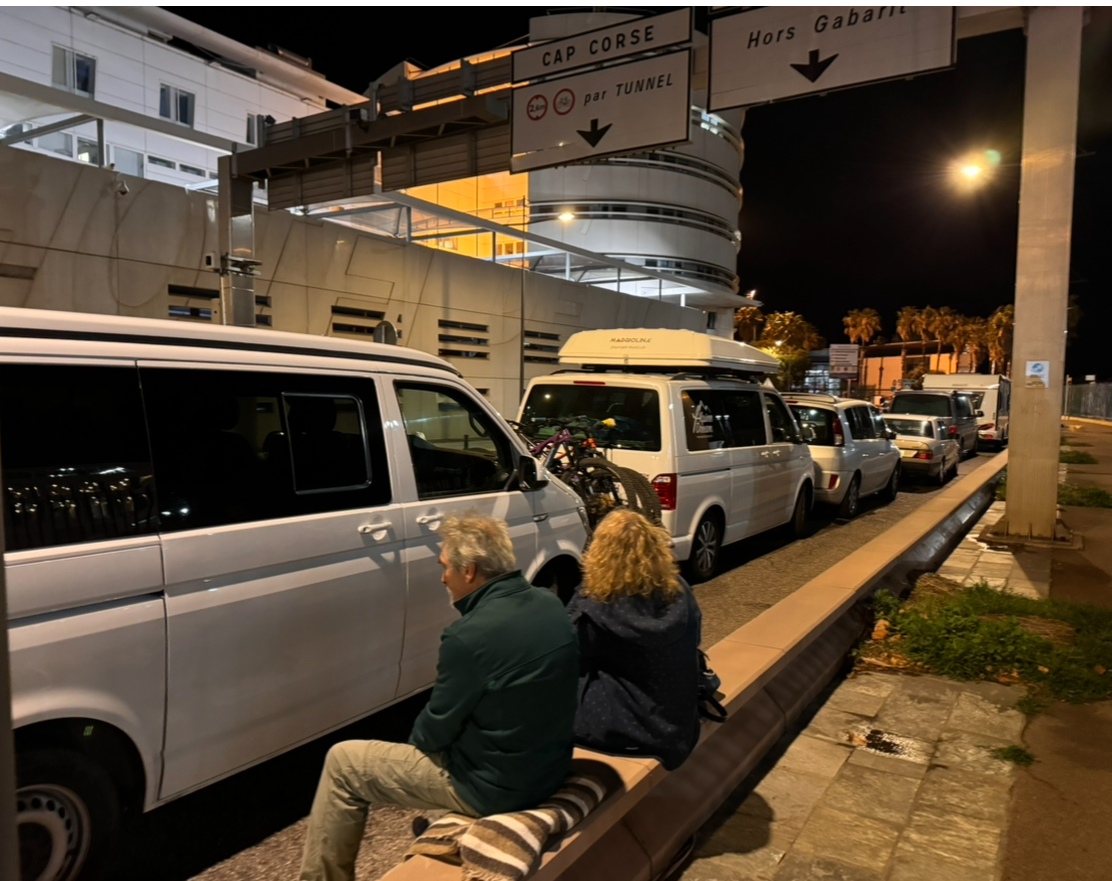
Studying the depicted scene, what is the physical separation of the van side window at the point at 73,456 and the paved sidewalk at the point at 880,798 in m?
2.64

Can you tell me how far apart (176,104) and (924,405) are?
2930 cm

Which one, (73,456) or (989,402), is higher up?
(989,402)

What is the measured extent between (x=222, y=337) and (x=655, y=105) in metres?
6.99

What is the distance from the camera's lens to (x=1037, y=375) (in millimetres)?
9539

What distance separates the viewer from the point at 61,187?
11750 millimetres

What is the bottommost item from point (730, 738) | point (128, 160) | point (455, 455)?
point (730, 738)

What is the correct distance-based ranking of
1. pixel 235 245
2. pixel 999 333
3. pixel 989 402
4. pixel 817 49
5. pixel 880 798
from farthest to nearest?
pixel 999 333 < pixel 989 402 < pixel 235 245 < pixel 817 49 < pixel 880 798

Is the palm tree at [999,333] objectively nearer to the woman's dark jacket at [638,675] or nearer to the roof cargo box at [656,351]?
the roof cargo box at [656,351]

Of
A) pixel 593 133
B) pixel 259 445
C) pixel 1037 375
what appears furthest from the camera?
pixel 1037 375

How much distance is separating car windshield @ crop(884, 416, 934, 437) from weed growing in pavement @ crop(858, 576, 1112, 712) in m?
10.9

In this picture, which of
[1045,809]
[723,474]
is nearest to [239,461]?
[1045,809]

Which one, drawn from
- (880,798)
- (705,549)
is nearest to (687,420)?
(705,549)

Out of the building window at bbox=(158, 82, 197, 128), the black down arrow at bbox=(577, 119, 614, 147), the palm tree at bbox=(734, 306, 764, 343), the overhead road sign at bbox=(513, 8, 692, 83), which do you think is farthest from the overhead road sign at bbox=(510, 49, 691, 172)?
the palm tree at bbox=(734, 306, 764, 343)

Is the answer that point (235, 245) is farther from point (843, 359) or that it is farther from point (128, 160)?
point (843, 359)
